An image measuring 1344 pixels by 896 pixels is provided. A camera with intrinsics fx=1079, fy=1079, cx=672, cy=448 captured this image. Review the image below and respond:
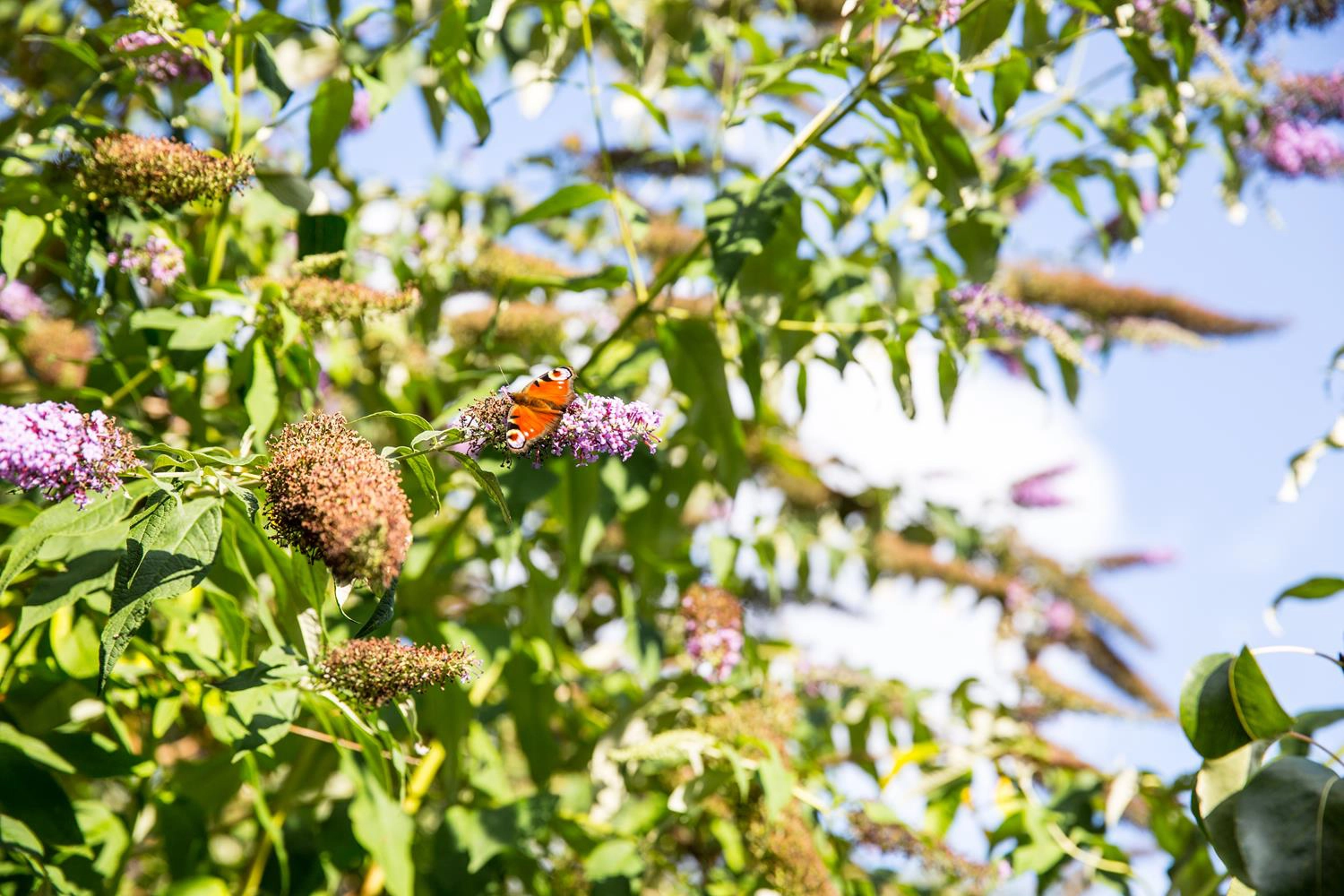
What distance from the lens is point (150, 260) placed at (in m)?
1.66

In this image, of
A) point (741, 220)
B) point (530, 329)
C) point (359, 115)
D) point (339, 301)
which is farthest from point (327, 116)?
point (359, 115)

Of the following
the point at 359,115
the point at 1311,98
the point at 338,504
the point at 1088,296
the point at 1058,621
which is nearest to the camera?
the point at 338,504

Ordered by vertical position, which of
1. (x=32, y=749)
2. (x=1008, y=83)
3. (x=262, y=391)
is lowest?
(x=32, y=749)

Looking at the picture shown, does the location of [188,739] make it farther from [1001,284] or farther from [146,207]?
[1001,284]

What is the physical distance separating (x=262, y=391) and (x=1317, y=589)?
5.07 feet

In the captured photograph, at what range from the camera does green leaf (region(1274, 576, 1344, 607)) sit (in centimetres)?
148

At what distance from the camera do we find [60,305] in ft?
9.65

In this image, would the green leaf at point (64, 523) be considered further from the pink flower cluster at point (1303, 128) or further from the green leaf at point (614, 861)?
the pink flower cluster at point (1303, 128)

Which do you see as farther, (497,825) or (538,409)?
(497,825)

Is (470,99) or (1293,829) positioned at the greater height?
(470,99)

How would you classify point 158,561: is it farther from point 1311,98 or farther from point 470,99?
point 1311,98

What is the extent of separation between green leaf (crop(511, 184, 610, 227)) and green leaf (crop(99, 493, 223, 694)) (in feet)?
3.50

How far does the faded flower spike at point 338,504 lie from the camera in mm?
937

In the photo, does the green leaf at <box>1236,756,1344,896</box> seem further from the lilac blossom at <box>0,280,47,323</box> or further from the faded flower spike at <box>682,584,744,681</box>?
the lilac blossom at <box>0,280,47,323</box>
